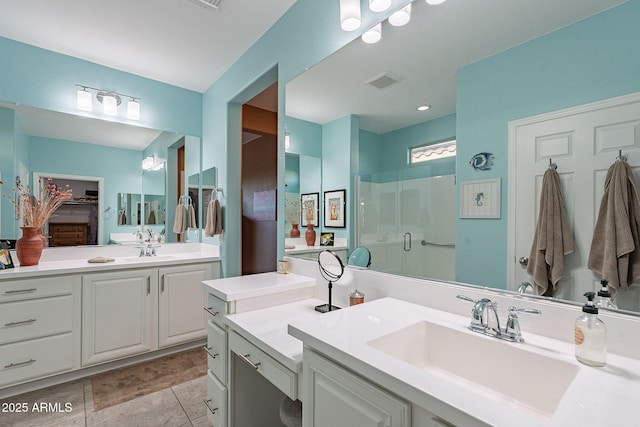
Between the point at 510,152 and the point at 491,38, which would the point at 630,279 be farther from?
the point at 491,38

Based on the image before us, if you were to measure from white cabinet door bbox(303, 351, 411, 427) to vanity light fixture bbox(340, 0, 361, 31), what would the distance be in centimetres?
151

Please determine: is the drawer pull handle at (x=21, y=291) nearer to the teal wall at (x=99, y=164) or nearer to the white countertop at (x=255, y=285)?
the teal wall at (x=99, y=164)

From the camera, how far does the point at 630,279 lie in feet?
2.61

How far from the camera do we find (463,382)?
956mm

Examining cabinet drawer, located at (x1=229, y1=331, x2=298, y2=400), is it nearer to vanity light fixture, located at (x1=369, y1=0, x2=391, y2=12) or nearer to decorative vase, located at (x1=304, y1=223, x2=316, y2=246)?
decorative vase, located at (x1=304, y1=223, x2=316, y2=246)

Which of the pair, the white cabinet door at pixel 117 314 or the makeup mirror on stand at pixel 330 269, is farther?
the white cabinet door at pixel 117 314

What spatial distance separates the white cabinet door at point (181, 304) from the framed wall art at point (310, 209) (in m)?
1.38

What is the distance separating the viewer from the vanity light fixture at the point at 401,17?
4.20 feet

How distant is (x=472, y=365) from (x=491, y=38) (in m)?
1.13

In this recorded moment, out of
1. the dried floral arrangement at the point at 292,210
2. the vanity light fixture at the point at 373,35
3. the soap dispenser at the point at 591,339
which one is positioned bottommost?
the soap dispenser at the point at 591,339

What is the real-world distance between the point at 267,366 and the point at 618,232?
1.20 m

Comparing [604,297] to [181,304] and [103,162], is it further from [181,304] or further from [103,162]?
[103,162]

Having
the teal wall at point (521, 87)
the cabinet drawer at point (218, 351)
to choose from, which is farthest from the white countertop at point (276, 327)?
the teal wall at point (521, 87)

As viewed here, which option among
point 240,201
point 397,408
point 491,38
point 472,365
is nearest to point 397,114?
point 491,38
